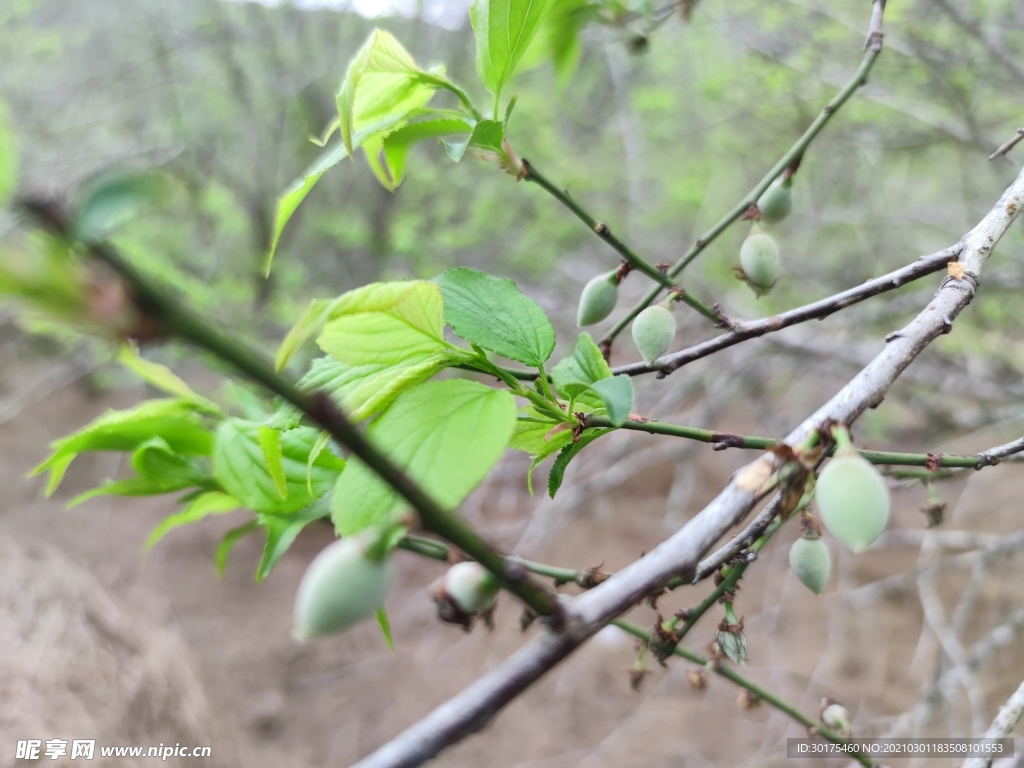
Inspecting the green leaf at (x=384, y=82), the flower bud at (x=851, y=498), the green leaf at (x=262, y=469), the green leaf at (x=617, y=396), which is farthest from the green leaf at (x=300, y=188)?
the flower bud at (x=851, y=498)

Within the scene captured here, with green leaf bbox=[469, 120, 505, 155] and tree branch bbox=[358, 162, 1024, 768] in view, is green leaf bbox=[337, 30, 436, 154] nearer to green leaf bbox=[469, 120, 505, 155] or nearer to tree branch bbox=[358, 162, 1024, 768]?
green leaf bbox=[469, 120, 505, 155]

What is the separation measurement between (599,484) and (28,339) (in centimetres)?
396

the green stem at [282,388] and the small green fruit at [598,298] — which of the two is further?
the small green fruit at [598,298]

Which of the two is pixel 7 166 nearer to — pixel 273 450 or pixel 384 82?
pixel 273 450

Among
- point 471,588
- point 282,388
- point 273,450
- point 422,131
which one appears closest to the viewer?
point 282,388

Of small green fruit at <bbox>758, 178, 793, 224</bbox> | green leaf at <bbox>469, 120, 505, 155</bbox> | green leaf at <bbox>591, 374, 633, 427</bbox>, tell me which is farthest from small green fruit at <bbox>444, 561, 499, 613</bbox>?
small green fruit at <bbox>758, 178, 793, 224</bbox>

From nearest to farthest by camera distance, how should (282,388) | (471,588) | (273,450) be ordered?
(282,388) < (471,588) < (273,450)

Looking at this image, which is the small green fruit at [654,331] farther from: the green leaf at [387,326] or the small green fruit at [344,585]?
the small green fruit at [344,585]

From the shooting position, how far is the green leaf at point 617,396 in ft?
1.30

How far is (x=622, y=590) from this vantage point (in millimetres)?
286

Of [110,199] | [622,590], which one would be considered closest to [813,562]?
[622,590]

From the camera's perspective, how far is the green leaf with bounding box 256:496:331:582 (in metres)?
0.57

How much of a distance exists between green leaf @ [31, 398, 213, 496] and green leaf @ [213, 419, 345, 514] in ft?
0.37

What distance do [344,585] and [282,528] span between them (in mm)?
350
